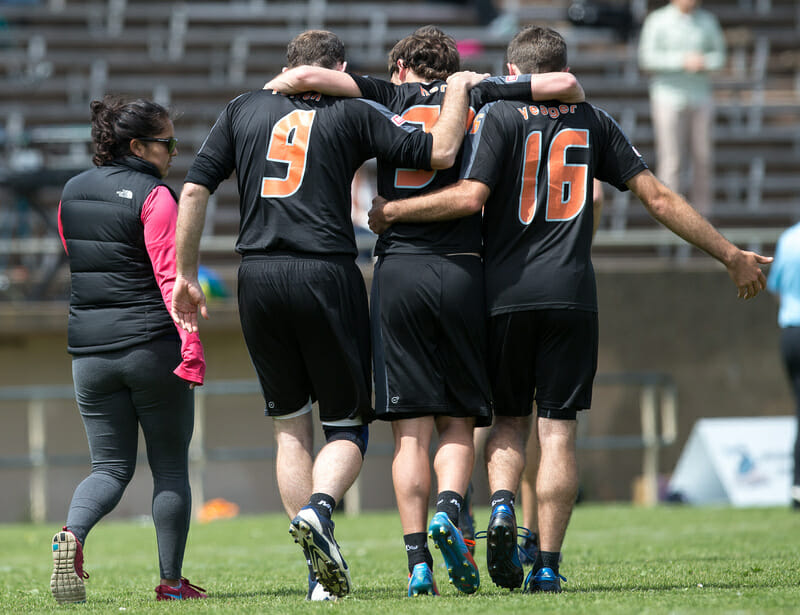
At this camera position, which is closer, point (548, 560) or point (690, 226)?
point (548, 560)

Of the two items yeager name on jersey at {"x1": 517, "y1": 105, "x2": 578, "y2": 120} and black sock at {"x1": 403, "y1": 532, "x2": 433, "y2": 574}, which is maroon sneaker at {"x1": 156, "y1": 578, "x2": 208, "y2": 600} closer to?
black sock at {"x1": 403, "y1": 532, "x2": 433, "y2": 574}

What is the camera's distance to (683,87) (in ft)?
38.4

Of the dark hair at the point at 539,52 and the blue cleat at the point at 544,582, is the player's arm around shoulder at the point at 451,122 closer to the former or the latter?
the dark hair at the point at 539,52

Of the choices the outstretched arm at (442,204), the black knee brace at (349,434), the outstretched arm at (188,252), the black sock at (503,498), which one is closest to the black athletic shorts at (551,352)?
the black sock at (503,498)

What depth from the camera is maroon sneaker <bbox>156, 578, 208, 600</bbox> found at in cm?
453

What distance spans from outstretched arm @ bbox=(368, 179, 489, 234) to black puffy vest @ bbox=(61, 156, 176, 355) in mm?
1014

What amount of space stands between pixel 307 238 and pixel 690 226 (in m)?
1.48

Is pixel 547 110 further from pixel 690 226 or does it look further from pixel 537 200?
pixel 690 226

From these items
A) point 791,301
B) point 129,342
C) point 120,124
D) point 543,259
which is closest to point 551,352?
point 543,259

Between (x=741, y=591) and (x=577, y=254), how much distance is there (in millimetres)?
1343

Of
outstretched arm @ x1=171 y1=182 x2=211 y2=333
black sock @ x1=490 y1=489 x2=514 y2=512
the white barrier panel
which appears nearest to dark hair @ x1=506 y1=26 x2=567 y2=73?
outstretched arm @ x1=171 y1=182 x2=211 y2=333

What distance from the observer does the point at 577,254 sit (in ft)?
14.5

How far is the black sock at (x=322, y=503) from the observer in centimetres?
407

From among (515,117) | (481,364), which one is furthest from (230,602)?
(515,117)
